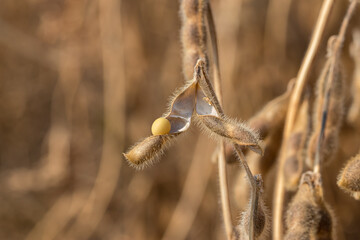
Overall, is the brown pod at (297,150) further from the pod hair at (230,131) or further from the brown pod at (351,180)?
the pod hair at (230,131)

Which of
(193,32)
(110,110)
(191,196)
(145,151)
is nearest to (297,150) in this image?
(193,32)

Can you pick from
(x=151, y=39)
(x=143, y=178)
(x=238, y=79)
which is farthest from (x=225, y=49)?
(x=143, y=178)

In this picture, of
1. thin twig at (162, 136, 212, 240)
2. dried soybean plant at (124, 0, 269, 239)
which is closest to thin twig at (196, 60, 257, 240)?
dried soybean plant at (124, 0, 269, 239)

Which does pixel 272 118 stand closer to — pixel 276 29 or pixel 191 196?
pixel 191 196

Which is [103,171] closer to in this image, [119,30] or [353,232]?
[119,30]

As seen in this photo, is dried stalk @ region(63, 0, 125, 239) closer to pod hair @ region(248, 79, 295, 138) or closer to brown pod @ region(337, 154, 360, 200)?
pod hair @ region(248, 79, 295, 138)
